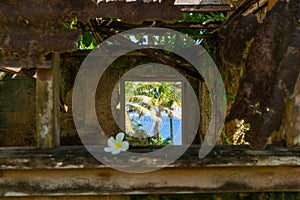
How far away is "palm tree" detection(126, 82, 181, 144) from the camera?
30.6 ft

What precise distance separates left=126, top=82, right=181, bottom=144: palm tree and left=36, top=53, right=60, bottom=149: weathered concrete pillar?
7.94m

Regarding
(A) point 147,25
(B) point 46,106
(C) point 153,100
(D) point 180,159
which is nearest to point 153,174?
(D) point 180,159

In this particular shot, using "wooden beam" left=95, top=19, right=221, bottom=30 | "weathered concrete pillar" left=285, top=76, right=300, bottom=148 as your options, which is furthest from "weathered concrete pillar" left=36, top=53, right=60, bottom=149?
"wooden beam" left=95, top=19, right=221, bottom=30

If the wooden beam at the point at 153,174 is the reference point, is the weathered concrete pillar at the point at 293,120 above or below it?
above

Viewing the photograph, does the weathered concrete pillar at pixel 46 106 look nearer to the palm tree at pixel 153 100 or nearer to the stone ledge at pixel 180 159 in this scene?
the stone ledge at pixel 180 159

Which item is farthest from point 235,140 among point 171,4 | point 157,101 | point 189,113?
point 157,101

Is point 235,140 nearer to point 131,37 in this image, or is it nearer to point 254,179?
point 131,37

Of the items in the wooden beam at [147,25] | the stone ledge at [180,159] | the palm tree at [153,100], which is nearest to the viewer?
the stone ledge at [180,159]

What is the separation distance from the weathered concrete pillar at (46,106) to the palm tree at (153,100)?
7.94m

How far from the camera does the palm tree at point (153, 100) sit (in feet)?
30.6

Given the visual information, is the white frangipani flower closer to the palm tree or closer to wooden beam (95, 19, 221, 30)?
wooden beam (95, 19, 221, 30)

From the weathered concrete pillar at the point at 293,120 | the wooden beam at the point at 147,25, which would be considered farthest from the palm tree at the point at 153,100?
the weathered concrete pillar at the point at 293,120

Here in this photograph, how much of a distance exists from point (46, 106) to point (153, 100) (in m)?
8.18

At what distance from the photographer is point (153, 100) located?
945 centimetres
